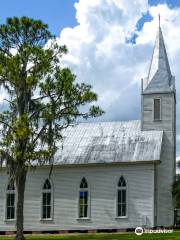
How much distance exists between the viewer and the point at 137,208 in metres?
43.1

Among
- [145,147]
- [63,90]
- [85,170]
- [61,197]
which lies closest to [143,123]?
[145,147]

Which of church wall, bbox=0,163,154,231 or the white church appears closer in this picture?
church wall, bbox=0,163,154,231

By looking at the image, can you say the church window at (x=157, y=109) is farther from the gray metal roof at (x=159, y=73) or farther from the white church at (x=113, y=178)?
the gray metal roof at (x=159, y=73)

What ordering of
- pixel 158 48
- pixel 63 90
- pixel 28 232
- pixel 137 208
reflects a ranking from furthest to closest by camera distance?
1. pixel 158 48
2. pixel 28 232
3. pixel 137 208
4. pixel 63 90

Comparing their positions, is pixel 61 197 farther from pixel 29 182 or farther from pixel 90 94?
pixel 90 94

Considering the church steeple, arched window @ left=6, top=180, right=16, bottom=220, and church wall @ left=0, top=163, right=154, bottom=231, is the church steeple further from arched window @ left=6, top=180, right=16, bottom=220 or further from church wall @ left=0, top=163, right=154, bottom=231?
arched window @ left=6, top=180, right=16, bottom=220

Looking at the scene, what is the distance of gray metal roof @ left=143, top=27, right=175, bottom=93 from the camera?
1857 inches

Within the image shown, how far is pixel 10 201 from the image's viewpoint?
47.4 metres

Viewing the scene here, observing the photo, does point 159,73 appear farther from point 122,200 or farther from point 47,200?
point 47,200

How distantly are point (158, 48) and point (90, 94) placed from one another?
48.5ft

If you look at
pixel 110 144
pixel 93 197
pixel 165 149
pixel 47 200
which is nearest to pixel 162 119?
pixel 165 149

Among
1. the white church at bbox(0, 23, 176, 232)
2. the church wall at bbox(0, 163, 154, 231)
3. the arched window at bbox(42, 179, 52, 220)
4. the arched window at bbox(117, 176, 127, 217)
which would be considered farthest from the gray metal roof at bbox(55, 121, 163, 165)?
the arched window at bbox(42, 179, 52, 220)

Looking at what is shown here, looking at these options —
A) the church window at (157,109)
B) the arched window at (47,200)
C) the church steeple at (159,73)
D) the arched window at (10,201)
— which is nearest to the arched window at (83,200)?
the arched window at (47,200)

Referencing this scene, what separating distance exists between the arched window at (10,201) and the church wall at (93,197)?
373mm
